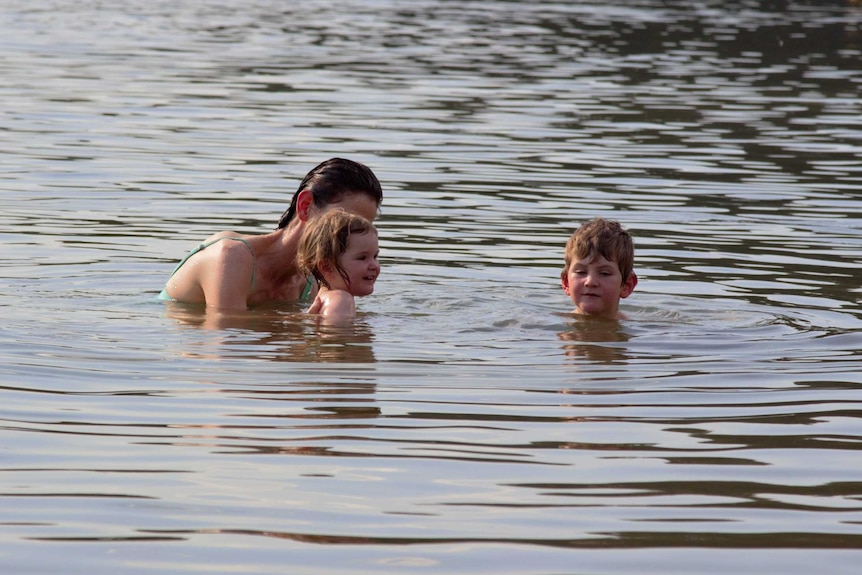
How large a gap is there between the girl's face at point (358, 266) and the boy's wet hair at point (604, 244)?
1.26 m

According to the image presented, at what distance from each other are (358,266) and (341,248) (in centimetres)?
20

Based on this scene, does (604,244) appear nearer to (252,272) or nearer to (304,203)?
(304,203)

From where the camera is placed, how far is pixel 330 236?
27.7 feet

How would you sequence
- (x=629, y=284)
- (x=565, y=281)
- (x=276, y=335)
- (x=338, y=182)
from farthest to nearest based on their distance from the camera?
(x=565, y=281) < (x=629, y=284) < (x=338, y=182) < (x=276, y=335)

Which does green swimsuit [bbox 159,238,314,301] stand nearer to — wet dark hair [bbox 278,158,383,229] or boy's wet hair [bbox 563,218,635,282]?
wet dark hair [bbox 278,158,383,229]

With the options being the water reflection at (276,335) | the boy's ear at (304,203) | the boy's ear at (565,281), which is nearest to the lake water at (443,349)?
the water reflection at (276,335)

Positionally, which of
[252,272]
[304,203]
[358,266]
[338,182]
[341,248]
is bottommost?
[252,272]

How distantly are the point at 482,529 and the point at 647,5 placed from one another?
40760 millimetres

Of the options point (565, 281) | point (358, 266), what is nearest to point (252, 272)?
point (358, 266)

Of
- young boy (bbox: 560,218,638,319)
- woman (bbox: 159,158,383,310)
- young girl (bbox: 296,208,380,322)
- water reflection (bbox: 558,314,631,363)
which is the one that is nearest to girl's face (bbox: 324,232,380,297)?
young girl (bbox: 296,208,380,322)

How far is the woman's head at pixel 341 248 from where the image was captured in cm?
848

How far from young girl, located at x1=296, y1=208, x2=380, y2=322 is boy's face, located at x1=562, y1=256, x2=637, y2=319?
1242 millimetres

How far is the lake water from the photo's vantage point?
4918 mm

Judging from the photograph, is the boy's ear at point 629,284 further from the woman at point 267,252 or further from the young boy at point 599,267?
the woman at point 267,252
